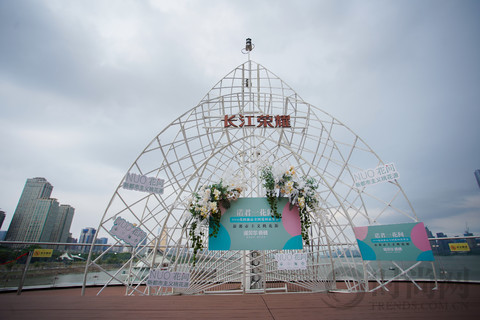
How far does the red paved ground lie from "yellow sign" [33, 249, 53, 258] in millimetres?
5522

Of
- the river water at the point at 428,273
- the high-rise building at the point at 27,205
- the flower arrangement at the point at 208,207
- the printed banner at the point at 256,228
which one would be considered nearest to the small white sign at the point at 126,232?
the flower arrangement at the point at 208,207

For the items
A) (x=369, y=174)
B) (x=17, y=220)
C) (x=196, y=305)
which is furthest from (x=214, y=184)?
(x=17, y=220)

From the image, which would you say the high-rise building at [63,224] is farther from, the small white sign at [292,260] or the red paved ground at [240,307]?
the small white sign at [292,260]

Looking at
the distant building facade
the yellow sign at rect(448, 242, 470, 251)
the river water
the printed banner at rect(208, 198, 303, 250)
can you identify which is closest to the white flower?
the printed banner at rect(208, 198, 303, 250)

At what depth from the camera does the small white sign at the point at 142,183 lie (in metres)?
8.28

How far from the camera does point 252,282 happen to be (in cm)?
968

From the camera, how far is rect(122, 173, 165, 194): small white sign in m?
8.28

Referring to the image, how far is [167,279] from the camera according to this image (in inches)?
239

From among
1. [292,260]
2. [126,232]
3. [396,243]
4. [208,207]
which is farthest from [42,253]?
[396,243]

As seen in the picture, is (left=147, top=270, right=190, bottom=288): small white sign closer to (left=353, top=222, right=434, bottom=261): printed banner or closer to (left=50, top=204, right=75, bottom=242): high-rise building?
(left=353, top=222, right=434, bottom=261): printed banner

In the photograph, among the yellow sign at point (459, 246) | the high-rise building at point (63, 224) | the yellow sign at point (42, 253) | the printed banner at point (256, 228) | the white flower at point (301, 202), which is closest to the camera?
the printed banner at point (256, 228)

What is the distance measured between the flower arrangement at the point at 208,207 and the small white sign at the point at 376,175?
5.33 m

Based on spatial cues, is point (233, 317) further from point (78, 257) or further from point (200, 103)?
point (78, 257)

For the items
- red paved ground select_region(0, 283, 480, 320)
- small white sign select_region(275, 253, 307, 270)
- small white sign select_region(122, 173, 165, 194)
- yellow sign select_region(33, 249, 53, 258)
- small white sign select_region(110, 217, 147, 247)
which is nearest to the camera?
red paved ground select_region(0, 283, 480, 320)
